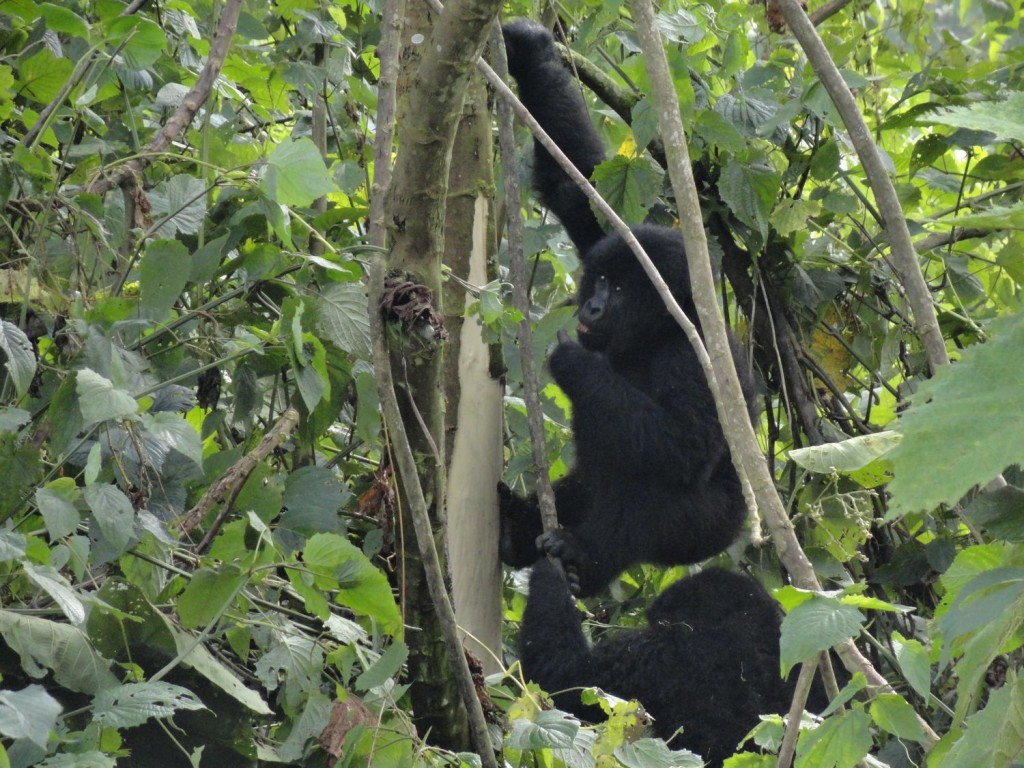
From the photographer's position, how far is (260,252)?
295 cm

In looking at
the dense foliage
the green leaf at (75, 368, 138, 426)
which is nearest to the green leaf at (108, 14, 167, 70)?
the dense foliage

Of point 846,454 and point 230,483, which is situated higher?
point 846,454

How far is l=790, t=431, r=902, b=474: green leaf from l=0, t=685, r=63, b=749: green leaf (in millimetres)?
1444

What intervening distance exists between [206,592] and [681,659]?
2.41 m

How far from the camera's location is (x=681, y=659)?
4262mm

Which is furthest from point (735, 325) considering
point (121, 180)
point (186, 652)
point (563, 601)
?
point (186, 652)

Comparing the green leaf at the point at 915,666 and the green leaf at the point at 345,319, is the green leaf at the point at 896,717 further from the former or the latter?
the green leaf at the point at 345,319

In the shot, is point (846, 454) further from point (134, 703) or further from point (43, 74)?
point (43, 74)

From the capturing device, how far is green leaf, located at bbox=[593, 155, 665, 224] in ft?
13.4

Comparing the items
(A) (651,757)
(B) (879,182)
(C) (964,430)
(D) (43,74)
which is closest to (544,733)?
(A) (651,757)

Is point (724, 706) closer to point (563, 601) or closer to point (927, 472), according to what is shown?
point (563, 601)

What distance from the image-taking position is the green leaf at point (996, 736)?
48.2 inches

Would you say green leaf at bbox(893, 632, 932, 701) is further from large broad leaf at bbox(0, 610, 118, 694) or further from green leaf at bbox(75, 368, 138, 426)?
large broad leaf at bbox(0, 610, 118, 694)

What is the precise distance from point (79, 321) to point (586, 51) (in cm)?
317
